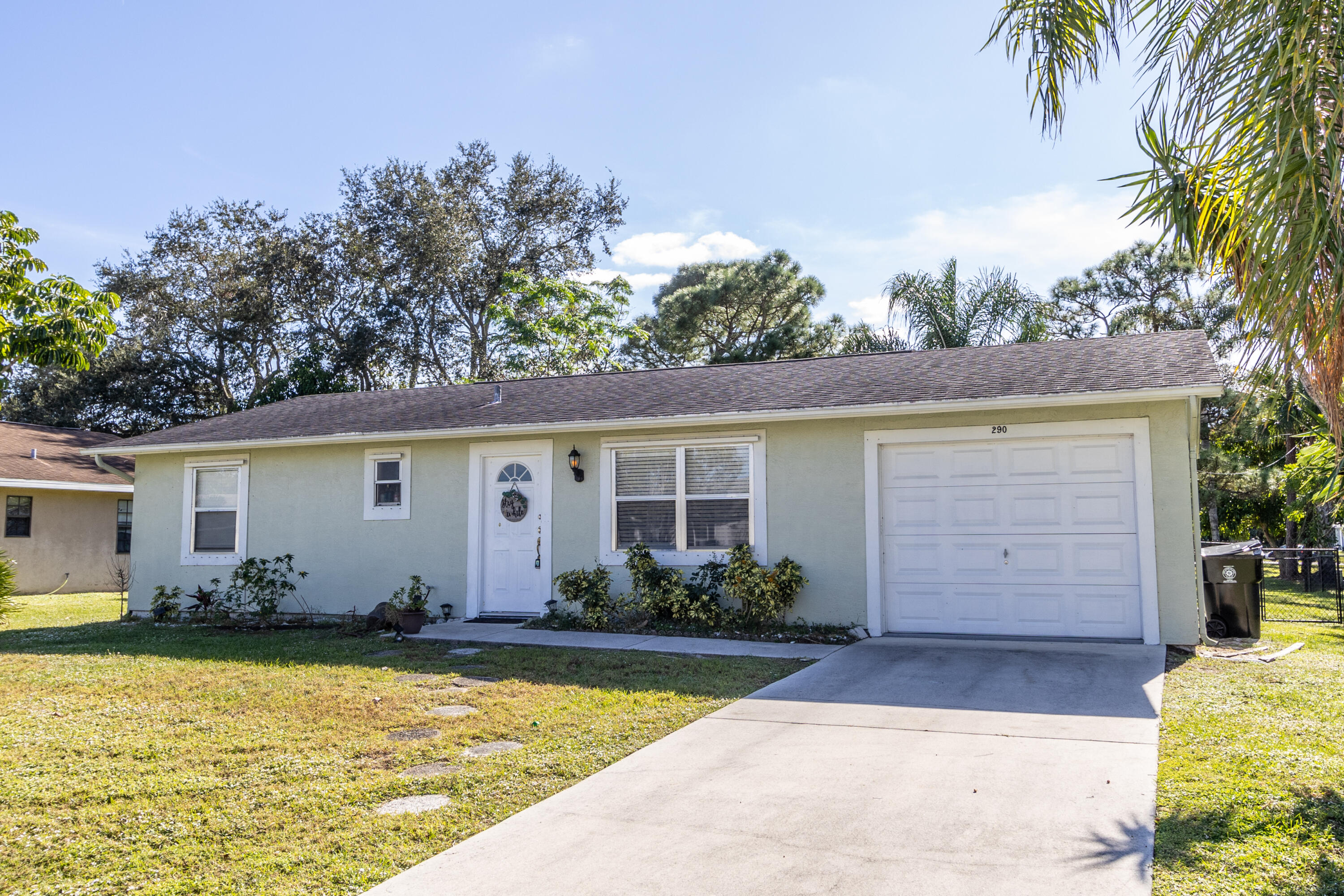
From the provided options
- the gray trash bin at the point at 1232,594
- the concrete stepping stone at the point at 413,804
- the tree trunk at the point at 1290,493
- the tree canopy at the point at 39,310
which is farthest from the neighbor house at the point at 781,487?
the tree trunk at the point at 1290,493

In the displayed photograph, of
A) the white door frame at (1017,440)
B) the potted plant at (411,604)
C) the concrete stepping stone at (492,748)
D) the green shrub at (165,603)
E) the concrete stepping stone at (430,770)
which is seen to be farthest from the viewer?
the green shrub at (165,603)

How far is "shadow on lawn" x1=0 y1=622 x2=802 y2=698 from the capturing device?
736 cm

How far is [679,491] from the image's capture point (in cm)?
1060

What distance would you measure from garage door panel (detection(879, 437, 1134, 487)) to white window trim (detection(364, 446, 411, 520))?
6.44 meters

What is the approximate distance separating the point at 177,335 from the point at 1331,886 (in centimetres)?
3182

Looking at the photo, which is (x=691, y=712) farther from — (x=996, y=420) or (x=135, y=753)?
(x=996, y=420)

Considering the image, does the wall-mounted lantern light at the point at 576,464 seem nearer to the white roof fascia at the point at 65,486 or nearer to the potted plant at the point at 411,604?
the potted plant at the point at 411,604

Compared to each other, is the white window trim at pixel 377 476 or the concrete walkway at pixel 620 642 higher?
the white window trim at pixel 377 476

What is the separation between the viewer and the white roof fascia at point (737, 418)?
27.3ft

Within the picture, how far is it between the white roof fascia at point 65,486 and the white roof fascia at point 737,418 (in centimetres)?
480

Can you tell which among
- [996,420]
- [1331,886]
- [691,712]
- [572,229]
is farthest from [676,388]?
[572,229]

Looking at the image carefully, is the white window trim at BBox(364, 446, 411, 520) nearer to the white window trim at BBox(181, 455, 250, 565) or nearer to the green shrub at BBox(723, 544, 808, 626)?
the white window trim at BBox(181, 455, 250, 565)

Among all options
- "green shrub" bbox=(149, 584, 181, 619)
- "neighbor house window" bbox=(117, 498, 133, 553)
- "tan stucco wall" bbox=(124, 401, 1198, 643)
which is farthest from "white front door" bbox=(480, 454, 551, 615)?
"neighbor house window" bbox=(117, 498, 133, 553)

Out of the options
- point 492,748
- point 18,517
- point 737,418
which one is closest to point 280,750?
point 492,748
